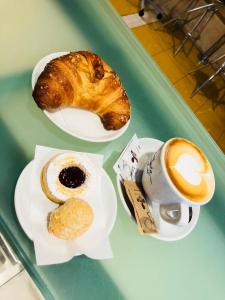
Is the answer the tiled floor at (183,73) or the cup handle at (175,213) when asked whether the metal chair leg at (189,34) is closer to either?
the tiled floor at (183,73)

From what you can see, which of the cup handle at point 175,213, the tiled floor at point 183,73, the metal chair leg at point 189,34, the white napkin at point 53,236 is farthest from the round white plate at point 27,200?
the metal chair leg at point 189,34

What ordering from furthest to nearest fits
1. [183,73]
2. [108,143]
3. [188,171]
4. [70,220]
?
[183,73], [108,143], [188,171], [70,220]

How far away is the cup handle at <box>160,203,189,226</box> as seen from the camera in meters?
0.92

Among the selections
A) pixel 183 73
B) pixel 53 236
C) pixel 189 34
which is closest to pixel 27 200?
pixel 53 236

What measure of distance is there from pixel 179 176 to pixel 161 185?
1.9 inches

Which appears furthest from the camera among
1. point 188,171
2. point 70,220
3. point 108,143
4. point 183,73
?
point 183,73

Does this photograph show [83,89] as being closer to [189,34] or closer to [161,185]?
[161,185]

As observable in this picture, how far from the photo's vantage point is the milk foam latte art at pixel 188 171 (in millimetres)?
857

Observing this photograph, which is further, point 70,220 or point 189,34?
point 189,34

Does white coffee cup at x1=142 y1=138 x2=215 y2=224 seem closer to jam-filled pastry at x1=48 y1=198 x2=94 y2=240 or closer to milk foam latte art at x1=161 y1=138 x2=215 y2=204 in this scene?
milk foam latte art at x1=161 y1=138 x2=215 y2=204

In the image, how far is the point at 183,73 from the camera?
2859 mm

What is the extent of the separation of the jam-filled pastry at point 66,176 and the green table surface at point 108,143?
0.07 m

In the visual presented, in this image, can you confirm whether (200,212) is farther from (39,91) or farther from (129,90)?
(39,91)

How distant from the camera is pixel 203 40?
10.3 feet
